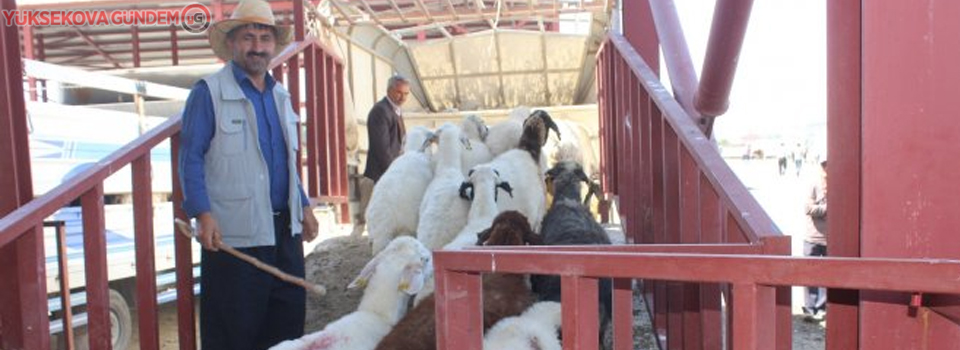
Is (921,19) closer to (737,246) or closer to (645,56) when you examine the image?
(737,246)

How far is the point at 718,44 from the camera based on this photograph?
3428 mm

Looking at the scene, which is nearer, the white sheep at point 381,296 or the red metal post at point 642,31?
the white sheep at point 381,296

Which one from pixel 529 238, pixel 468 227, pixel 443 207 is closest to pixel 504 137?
pixel 443 207

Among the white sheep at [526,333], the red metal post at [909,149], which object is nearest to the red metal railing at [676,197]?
the red metal post at [909,149]

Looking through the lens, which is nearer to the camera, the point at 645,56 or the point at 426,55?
the point at 645,56

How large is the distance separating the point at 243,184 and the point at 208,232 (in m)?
0.32

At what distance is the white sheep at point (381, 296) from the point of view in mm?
3787

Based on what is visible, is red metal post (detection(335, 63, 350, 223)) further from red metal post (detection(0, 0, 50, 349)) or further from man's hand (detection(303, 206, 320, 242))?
red metal post (detection(0, 0, 50, 349))

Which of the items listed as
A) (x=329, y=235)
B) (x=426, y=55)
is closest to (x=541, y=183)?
(x=329, y=235)

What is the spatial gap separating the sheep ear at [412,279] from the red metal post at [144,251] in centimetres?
131

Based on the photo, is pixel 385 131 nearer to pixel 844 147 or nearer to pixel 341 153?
pixel 341 153

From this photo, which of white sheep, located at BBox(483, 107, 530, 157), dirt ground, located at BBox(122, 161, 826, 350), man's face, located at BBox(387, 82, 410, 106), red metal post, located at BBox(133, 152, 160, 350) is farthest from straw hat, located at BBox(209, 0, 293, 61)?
white sheep, located at BBox(483, 107, 530, 157)

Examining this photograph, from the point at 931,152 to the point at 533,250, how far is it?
100cm

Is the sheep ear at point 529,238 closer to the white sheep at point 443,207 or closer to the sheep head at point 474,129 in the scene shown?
the white sheep at point 443,207
